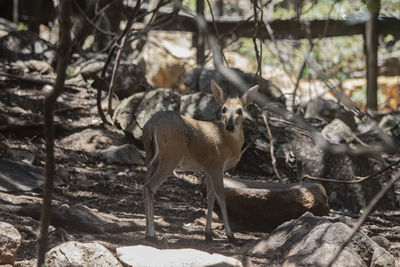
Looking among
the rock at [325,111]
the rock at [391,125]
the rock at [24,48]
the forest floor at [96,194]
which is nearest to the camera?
the forest floor at [96,194]

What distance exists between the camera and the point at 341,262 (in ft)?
16.6

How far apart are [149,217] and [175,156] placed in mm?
711

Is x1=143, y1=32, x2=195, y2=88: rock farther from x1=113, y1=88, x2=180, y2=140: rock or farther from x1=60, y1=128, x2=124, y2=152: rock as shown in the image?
x1=60, y1=128, x2=124, y2=152: rock

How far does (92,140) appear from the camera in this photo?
9.55 m

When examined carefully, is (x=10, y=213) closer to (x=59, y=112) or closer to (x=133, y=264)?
(x=133, y=264)

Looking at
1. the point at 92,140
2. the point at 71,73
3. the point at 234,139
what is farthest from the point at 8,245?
the point at 71,73

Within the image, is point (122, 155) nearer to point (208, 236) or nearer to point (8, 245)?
point (208, 236)

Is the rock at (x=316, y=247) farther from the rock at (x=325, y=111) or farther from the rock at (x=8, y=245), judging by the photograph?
the rock at (x=325, y=111)

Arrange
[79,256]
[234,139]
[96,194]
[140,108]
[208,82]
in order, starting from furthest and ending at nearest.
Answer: [208,82] → [140,108] → [96,194] → [234,139] → [79,256]

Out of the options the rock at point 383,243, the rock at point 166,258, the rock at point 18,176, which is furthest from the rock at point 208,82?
the rock at point 166,258

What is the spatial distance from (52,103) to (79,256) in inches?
60.6

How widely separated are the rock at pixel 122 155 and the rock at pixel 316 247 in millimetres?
3521

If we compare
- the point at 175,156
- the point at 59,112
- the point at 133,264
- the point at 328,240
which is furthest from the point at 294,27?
the point at 133,264

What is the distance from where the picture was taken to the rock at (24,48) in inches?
459
